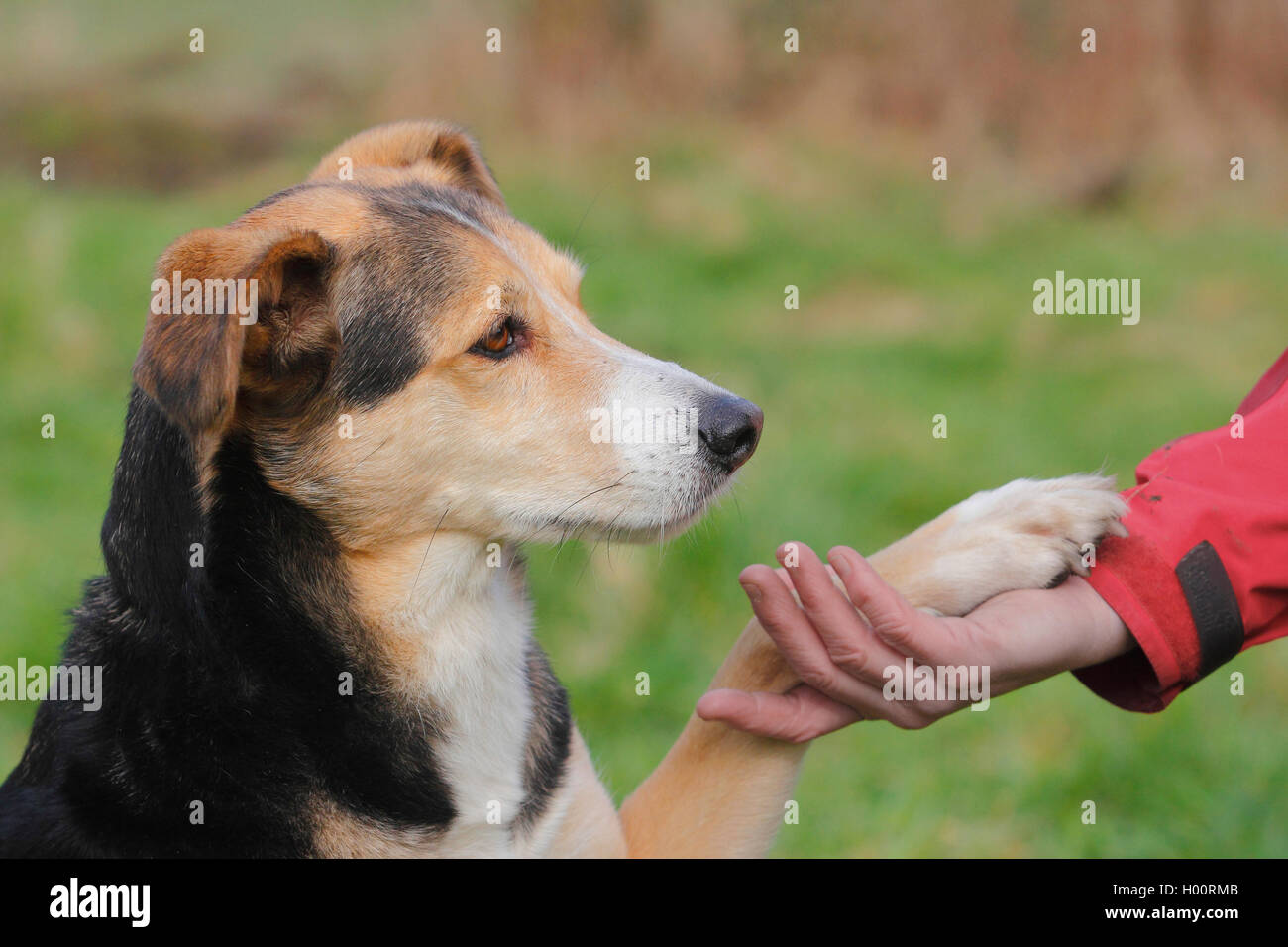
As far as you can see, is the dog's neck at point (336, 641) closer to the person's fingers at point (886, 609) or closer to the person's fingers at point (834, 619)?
the person's fingers at point (834, 619)

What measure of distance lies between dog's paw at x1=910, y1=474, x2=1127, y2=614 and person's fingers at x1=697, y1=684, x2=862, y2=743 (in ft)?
1.06

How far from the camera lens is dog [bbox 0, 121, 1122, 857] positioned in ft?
8.55

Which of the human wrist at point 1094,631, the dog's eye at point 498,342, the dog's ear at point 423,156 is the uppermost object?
the dog's ear at point 423,156

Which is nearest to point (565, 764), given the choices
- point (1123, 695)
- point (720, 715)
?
point (720, 715)

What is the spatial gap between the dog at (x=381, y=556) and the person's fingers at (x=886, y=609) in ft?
0.73

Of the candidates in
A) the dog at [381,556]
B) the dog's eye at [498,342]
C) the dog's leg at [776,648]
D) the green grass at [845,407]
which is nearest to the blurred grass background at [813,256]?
the green grass at [845,407]

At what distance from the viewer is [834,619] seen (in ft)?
8.58

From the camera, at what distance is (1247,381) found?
8398 millimetres

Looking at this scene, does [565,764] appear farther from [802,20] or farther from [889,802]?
[802,20]

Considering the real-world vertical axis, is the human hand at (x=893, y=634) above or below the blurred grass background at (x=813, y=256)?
below

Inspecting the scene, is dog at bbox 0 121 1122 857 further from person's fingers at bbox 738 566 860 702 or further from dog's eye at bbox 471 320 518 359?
person's fingers at bbox 738 566 860 702

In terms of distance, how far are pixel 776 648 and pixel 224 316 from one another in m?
1.37

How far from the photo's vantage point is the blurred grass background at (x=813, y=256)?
481cm

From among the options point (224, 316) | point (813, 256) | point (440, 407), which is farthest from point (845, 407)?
point (224, 316)
